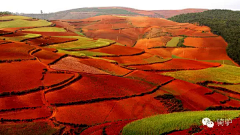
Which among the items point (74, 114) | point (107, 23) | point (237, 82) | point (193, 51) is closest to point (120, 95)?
point (74, 114)

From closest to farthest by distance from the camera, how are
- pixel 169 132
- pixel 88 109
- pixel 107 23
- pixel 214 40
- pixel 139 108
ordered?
pixel 169 132, pixel 88 109, pixel 139 108, pixel 214 40, pixel 107 23

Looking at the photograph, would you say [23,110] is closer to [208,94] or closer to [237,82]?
[208,94]

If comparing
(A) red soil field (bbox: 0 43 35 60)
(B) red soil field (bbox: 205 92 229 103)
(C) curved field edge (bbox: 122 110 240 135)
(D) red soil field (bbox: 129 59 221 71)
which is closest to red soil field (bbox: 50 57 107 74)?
(A) red soil field (bbox: 0 43 35 60)

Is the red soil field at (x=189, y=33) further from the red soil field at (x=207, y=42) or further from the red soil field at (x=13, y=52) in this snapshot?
the red soil field at (x=13, y=52)

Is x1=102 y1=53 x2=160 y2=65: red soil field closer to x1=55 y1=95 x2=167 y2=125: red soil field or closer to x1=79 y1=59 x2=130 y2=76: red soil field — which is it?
x1=79 y1=59 x2=130 y2=76: red soil field

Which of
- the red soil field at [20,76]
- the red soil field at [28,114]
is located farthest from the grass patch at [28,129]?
the red soil field at [20,76]

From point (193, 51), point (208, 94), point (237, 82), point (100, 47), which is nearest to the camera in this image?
point (208, 94)

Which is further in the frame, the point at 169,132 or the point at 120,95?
the point at 120,95
